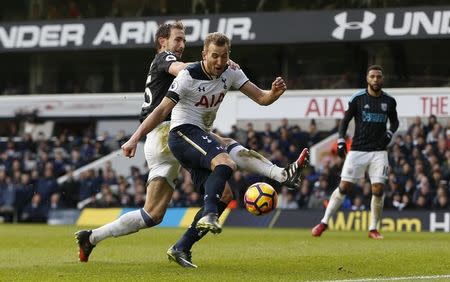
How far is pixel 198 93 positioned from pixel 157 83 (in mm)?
955

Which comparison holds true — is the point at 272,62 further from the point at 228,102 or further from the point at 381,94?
the point at 381,94

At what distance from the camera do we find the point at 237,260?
11516 mm

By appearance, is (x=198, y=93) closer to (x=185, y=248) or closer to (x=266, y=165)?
(x=266, y=165)

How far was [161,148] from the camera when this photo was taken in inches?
424

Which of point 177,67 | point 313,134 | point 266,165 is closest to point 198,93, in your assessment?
point 177,67

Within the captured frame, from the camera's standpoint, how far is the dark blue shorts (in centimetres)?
991

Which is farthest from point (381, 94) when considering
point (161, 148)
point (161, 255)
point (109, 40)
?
point (109, 40)

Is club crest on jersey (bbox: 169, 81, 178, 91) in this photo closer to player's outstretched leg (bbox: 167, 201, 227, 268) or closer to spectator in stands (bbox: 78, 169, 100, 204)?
player's outstretched leg (bbox: 167, 201, 227, 268)

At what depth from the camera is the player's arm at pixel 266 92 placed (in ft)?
32.6

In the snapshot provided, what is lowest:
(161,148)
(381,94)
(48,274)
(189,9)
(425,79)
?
(48,274)

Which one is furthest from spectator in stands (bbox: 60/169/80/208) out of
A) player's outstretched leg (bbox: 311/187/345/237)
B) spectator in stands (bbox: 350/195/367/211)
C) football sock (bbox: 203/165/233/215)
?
football sock (bbox: 203/165/233/215)

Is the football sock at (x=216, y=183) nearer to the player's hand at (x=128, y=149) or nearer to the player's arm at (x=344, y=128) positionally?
the player's hand at (x=128, y=149)

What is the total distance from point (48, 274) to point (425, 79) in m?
20.4

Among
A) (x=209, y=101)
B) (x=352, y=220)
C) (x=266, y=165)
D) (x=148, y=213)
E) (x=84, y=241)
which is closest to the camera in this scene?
(x=266, y=165)
